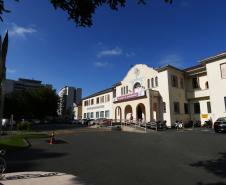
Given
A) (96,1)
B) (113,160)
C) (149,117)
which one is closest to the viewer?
(96,1)

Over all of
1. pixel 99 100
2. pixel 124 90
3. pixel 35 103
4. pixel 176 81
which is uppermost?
pixel 176 81

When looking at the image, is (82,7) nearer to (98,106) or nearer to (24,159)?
(24,159)

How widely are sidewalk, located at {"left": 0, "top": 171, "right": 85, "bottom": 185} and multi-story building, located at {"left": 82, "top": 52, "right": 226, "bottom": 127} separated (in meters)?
25.6

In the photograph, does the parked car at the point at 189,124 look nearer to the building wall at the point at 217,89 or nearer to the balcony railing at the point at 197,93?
the balcony railing at the point at 197,93

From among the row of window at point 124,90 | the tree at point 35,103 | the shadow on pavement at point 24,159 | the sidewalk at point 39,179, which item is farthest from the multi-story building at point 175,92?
the sidewalk at point 39,179

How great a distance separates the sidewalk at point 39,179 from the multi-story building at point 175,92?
25.6 m

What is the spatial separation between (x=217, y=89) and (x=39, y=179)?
26900mm

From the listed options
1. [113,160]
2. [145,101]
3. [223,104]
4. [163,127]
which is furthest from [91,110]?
[113,160]

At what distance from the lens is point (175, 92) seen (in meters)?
35.1

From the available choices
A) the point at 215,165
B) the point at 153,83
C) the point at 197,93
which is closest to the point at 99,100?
the point at 153,83

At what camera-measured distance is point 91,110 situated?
57.0 meters

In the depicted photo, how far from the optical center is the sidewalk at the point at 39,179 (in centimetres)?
725

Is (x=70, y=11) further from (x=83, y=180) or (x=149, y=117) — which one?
(x=149, y=117)

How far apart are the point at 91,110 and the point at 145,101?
983 inches
